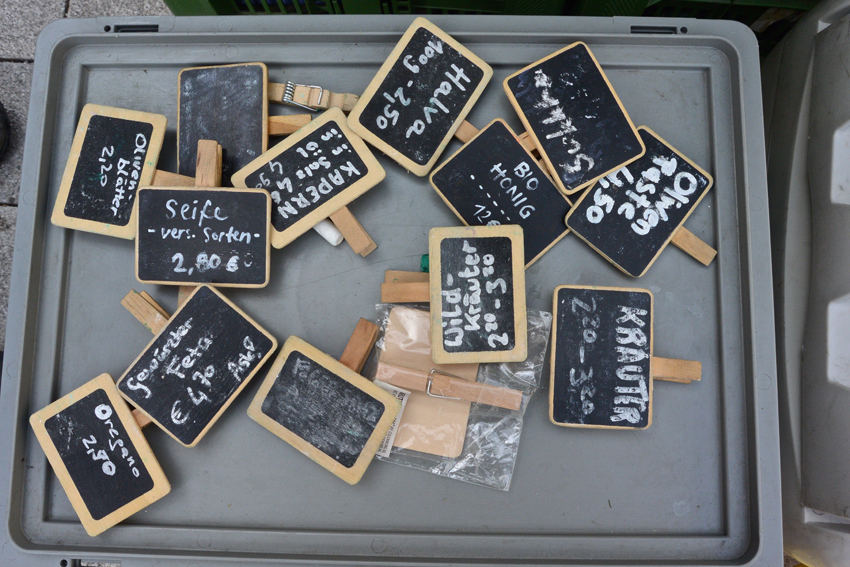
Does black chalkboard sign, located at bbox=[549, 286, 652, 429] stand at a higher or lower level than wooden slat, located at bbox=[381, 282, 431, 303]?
lower

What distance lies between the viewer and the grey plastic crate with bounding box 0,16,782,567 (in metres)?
0.89

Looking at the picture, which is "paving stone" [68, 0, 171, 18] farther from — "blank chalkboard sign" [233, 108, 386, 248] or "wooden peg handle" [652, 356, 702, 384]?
"wooden peg handle" [652, 356, 702, 384]

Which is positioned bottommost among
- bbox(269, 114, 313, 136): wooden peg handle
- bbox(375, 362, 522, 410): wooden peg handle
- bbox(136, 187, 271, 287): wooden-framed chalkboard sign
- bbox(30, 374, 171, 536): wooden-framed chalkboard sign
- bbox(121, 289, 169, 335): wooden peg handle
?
bbox(30, 374, 171, 536): wooden-framed chalkboard sign

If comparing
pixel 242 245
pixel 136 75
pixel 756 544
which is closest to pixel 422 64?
pixel 242 245

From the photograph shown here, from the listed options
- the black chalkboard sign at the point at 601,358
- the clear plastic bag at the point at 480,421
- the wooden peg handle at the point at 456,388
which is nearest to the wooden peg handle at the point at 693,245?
the black chalkboard sign at the point at 601,358

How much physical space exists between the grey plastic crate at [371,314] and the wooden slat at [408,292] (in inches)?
2.1

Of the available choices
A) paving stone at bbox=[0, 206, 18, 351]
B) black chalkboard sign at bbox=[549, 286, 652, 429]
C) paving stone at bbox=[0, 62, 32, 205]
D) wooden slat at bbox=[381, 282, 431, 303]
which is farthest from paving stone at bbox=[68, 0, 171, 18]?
black chalkboard sign at bbox=[549, 286, 652, 429]

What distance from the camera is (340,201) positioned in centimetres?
89

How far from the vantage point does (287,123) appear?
3.08 feet

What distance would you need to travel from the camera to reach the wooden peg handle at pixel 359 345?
0.89m

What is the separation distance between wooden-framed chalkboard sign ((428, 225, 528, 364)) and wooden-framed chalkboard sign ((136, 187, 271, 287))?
309 mm

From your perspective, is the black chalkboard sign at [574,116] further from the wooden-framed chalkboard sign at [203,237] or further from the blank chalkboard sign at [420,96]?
the wooden-framed chalkboard sign at [203,237]

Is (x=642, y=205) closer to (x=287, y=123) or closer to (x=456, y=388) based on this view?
(x=456, y=388)

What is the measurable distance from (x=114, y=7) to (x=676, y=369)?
1.82 meters
